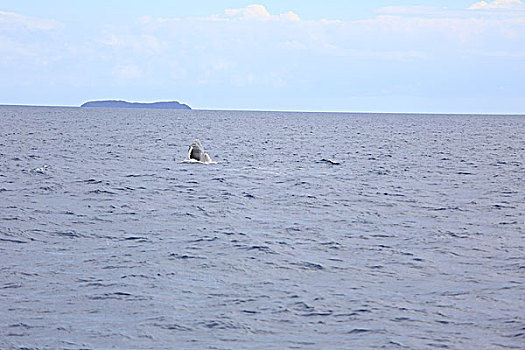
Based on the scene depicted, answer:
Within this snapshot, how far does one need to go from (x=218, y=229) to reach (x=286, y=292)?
7694 mm

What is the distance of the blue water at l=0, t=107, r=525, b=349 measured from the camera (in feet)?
41.9

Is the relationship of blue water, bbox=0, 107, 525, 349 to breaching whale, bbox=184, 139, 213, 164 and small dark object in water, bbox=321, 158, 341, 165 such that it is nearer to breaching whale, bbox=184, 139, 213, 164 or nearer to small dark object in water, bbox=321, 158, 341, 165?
breaching whale, bbox=184, 139, 213, 164

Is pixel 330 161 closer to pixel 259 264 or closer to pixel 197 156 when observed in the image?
pixel 197 156

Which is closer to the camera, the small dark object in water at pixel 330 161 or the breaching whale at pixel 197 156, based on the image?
the breaching whale at pixel 197 156

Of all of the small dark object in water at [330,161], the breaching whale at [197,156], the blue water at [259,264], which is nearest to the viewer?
the blue water at [259,264]

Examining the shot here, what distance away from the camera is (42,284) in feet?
50.6

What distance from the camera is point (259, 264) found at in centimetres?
1772

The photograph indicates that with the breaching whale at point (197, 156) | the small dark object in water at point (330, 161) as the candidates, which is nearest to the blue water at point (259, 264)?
the breaching whale at point (197, 156)

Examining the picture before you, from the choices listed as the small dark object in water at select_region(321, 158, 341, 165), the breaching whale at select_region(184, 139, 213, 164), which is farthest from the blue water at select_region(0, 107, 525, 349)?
the small dark object in water at select_region(321, 158, 341, 165)

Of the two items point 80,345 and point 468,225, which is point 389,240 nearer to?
point 468,225

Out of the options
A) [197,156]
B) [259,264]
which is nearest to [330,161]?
[197,156]

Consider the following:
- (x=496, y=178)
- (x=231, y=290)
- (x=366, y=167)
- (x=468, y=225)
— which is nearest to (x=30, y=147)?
(x=366, y=167)

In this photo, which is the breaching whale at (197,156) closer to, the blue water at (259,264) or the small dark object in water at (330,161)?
the small dark object in water at (330,161)

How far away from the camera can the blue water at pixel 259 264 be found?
12.8m
